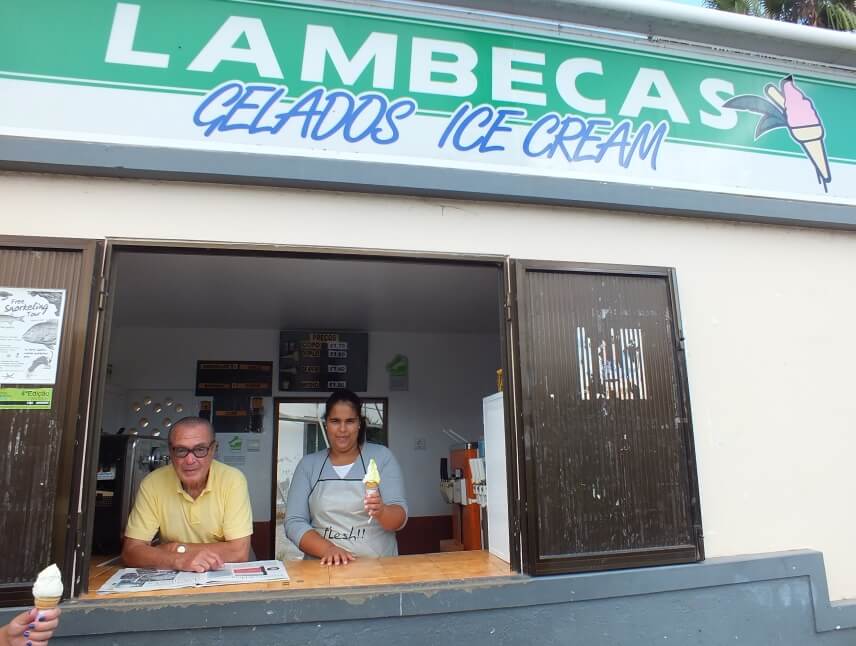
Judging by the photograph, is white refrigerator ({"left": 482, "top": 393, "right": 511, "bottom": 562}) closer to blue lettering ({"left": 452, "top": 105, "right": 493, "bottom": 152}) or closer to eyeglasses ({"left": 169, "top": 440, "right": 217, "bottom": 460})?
blue lettering ({"left": 452, "top": 105, "right": 493, "bottom": 152})

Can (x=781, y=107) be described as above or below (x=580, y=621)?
above

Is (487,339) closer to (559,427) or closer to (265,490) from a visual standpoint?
(265,490)

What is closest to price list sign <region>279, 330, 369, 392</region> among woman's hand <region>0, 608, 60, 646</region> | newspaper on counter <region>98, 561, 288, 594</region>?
newspaper on counter <region>98, 561, 288, 594</region>

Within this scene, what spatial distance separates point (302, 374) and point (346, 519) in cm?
327

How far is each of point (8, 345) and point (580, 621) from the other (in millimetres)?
2900

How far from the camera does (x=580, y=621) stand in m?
2.80

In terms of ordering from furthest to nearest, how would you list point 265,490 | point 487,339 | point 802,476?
point 487,339
point 265,490
point 802,476

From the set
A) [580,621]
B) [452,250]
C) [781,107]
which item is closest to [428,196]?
[452,250]

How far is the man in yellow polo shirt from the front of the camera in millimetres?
3086

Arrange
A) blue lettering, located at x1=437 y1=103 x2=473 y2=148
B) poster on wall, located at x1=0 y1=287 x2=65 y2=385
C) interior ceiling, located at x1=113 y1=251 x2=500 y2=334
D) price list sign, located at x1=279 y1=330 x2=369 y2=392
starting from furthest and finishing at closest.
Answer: price list sign, located at x1=279 y1=330 x2=369 y2=392
interior ceiling, located at x1=113 y1=251 x2=500 y2=334
blue lettering, located at x1=437 y1=103 x2=473 y2=148
poster on wall, located at x1=0 y1=287 x2=65 y2=385

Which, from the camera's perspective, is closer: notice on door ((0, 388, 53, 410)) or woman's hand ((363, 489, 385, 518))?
notice on door ((0, 388, 53, 410))

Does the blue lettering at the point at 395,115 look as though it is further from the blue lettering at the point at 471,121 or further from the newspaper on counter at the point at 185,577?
the newspaper on counter at the point at 185,577

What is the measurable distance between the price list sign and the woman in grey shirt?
293 centimetres

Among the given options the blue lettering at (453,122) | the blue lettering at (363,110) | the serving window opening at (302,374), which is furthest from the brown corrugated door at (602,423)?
the serving window opening at (302,374)
